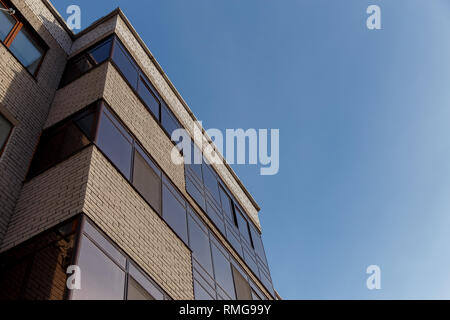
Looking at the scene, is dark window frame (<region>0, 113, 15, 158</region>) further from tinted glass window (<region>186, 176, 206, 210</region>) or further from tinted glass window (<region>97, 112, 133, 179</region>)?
tinted glass window (<region>186, 176, 206, 210</region>)

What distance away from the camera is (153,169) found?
10.4 metres

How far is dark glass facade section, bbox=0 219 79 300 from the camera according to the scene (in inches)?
232

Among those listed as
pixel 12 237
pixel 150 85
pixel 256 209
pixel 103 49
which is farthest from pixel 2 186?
pixel 256 209

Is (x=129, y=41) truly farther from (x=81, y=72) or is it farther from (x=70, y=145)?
(x=70, y=145)

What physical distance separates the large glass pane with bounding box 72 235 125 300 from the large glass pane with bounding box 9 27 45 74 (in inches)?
249

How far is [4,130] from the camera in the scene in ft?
29.2

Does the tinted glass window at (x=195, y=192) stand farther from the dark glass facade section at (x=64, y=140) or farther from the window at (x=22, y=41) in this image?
the window at (x=22, y=41)

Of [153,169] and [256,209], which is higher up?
[256,209]

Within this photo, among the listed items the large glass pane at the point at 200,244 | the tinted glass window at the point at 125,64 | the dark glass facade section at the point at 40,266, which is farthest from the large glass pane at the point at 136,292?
the tinted glass window at the point at 125,64

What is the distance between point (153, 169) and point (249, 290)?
5487 mm

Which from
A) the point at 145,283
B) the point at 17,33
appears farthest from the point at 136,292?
the point at 17,33

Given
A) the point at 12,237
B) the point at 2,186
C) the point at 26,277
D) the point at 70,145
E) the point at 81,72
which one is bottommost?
the point at 26,277

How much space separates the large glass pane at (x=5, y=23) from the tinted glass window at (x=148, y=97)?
3.57m

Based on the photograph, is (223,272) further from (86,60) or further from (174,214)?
(86,60)
